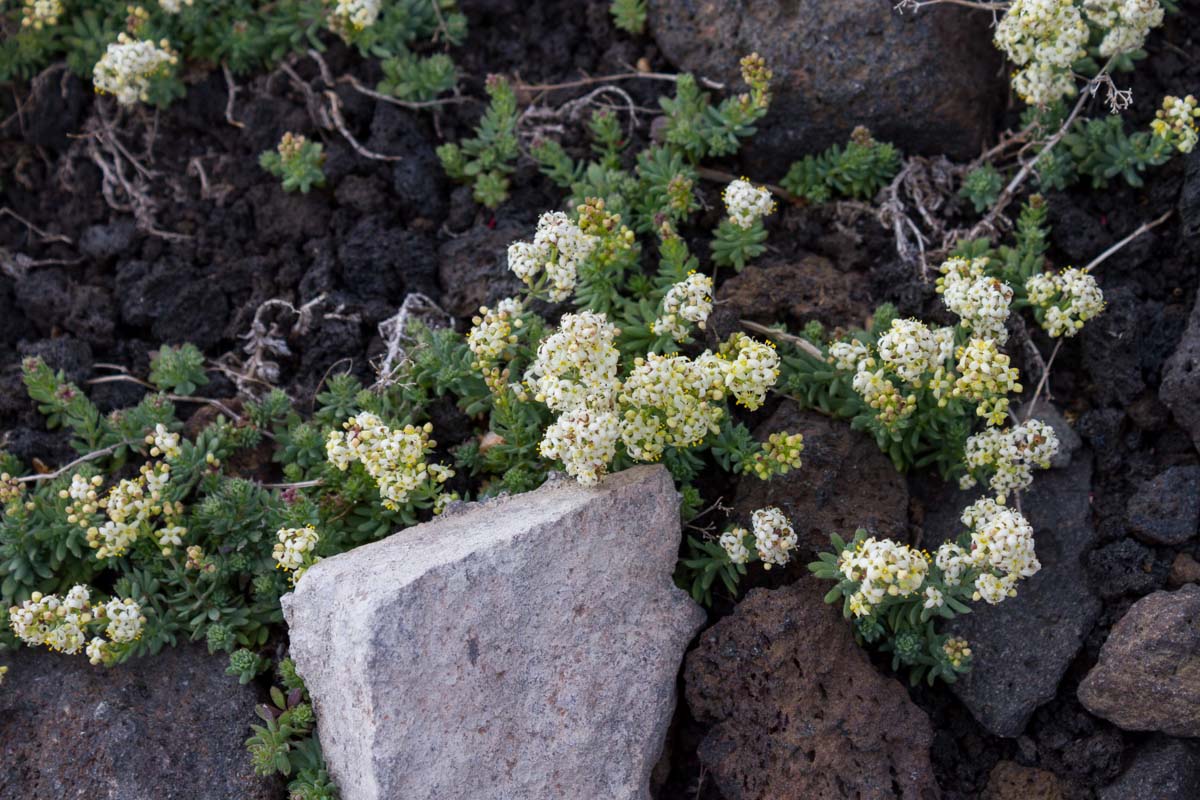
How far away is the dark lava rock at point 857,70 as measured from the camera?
20.8 ft

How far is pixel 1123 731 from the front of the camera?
504cm

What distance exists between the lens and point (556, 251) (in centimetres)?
554

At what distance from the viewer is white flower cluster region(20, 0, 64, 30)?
6.71 metres

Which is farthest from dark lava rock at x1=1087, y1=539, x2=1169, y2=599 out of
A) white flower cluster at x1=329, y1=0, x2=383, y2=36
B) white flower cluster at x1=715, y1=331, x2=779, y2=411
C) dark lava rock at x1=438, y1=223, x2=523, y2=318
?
white flower cluster at x1=329, y1=0, x2=383, y2=36

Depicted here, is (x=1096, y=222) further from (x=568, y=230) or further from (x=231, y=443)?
(x=231, y=443)

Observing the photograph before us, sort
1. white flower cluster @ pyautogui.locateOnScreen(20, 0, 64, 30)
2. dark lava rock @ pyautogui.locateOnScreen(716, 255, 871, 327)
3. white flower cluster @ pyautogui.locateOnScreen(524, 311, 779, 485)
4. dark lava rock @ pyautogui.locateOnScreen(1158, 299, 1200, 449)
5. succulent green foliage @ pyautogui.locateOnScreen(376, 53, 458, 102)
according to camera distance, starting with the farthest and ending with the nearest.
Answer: succulent green foliage @ pyautogui.locateOnScreen(376, 53, 458, 102) → white flower cluster @ pyautogui.locateOnScreen(20, 0, 64, 30) → dark lava rock @ pyautogui.locateOnScreen(716, 255, 871, 327) → dark lava rock @ pyautogui.locateOnScreen(1158, 299, 1200, 449) → white flower cluster @ pyautogui.locateOnScreen(524, 311, 779, 485)

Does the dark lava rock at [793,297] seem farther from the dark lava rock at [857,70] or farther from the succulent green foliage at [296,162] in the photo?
the succulent green foliage at [296,162]

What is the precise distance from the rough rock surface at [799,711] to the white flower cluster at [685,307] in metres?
1.31

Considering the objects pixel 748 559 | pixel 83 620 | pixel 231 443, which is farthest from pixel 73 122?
pixel 748 559

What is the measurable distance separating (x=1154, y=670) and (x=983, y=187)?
271cm

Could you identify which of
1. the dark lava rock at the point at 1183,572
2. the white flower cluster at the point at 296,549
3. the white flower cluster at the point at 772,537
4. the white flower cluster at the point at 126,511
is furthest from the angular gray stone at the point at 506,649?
Answer: the dark lava rock at the point at 1183,572

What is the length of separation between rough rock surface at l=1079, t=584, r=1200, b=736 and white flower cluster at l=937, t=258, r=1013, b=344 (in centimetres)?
141

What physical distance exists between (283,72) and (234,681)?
12.9ft

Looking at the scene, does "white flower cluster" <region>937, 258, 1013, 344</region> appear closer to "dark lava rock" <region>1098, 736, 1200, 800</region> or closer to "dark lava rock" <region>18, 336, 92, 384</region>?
"dark lava rock" <region>1098, 736, 1200, 800</region>
